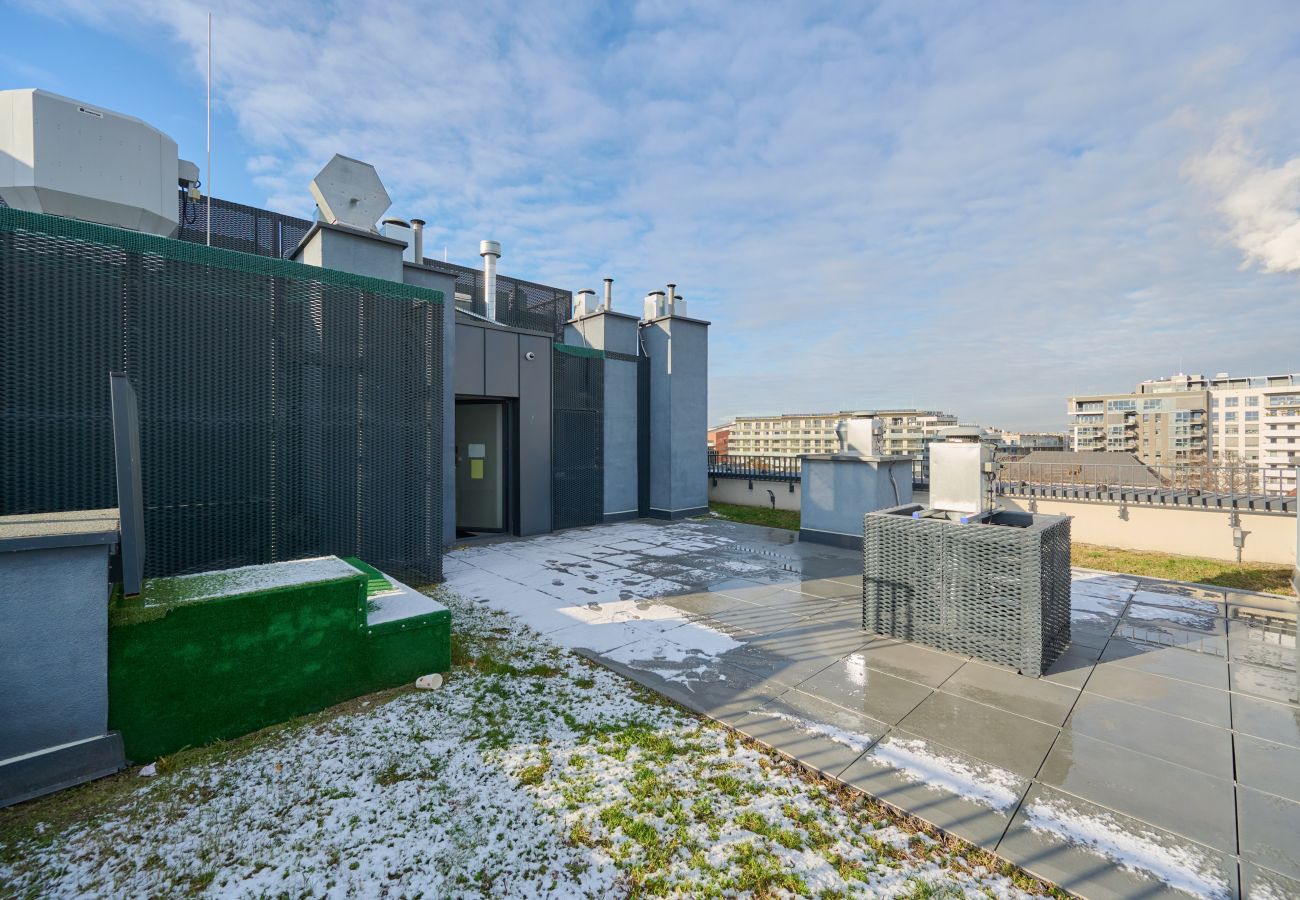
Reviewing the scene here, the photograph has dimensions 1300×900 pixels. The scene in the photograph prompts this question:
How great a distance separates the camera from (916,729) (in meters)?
3.63

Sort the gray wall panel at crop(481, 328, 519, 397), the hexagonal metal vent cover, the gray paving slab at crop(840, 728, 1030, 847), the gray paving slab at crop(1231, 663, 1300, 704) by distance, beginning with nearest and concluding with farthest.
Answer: the gray paving slab at crop(840, 728, 1030, 847)
the gray paving slab at crop(1231, 663, 1300, 704)
the hexagonal metal vent cover
the gray wall panel at crop(481, 328, 519, 397)

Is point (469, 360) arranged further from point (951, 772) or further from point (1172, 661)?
point (1172, 661)

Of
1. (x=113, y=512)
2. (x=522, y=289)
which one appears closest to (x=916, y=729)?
(x=113, y=512)

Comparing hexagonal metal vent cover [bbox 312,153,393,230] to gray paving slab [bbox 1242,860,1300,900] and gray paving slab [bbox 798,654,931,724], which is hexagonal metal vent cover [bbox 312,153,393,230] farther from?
gray paving slab [bbox 1242,860,1300,900]

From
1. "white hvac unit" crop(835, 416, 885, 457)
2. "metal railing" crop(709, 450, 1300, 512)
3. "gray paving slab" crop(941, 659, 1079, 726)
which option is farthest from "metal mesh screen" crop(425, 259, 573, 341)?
"gray paving slab" crop(941, 659, 1079, 726)

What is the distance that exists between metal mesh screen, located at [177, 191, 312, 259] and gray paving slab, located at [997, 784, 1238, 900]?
1428cm

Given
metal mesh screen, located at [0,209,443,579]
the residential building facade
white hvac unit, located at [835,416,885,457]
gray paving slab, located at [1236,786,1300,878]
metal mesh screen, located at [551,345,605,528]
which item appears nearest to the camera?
gray paving slab, located at [1236,786,1300,878]

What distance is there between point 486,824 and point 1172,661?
233 inches

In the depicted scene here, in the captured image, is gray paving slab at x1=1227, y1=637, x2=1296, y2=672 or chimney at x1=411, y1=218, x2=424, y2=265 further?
chimney at x1=411, y1=218, x2=424, y2=265

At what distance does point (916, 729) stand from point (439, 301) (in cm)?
732

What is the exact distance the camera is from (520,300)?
1481cm

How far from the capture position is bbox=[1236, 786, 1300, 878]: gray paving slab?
96.7 inches

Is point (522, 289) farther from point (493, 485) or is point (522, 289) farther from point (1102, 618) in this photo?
point (1102, 618)

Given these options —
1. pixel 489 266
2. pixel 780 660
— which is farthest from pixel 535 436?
pixel 780 660
